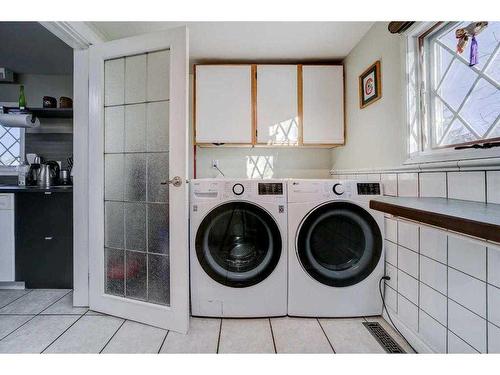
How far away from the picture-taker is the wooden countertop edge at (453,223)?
631 millimetres

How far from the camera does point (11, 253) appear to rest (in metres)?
2.22

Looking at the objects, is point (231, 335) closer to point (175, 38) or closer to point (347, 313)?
point (347, 313)

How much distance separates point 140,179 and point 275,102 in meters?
1.45

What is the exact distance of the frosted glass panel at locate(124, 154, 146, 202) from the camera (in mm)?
1749

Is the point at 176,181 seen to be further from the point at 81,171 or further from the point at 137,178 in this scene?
the point at 81,171

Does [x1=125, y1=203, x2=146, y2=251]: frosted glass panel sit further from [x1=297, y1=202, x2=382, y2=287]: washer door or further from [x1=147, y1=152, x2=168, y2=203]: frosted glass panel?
[x1=297, y1=202, x2=382, y2=287]: washer door

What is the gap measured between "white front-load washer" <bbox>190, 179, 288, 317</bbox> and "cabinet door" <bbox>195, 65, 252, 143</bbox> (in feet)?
2.87

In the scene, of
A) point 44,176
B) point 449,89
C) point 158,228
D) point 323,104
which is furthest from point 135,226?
point 449,89

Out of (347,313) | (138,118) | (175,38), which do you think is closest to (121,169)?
(138,118)

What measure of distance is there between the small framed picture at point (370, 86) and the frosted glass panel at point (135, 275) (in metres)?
2.05

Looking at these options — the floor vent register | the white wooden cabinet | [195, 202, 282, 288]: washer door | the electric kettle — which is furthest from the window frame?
the floor vent register

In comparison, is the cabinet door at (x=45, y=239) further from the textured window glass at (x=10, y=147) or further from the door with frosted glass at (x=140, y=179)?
the textured window glass at (x=10, y=147)

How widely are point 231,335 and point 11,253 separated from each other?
2101 mm

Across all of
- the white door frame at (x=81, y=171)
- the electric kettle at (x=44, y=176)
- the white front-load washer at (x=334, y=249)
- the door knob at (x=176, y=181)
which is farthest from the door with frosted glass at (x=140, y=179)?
the electric kettle at (x=44, y=176)
